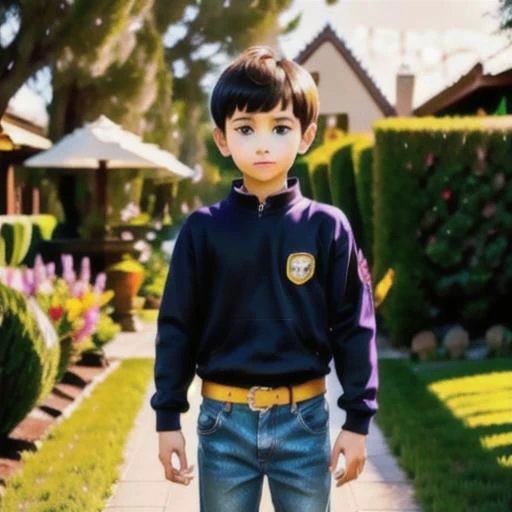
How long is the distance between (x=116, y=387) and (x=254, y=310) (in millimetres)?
6555

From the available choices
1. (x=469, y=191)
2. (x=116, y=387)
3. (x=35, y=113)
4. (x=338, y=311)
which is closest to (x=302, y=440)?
(x=338, y=311)

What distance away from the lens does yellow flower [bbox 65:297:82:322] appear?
8234 millimetres

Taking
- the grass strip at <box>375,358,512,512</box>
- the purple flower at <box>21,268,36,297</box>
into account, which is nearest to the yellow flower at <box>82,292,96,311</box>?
the purple flower at <box>21,268,36,297</box>

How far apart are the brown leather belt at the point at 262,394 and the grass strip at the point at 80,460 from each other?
8.50 feet

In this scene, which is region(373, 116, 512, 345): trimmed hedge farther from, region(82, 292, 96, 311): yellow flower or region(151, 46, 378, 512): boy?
region(151, 46, 378, 512): boy

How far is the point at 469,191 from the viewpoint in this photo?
1135 cm

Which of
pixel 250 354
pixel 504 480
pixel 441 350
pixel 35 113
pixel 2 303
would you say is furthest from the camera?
pixel 35 113

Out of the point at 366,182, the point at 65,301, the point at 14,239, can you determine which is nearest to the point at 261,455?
the point at 65,301

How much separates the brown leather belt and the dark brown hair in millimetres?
716

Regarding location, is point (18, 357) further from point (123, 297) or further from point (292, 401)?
point (123, 297)

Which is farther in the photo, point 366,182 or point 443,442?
point 366,182

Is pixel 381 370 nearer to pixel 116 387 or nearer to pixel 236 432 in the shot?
pixel 116 387

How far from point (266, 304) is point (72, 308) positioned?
566 cm

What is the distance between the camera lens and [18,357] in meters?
6.27
